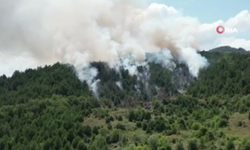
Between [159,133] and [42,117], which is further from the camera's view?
[42,117]

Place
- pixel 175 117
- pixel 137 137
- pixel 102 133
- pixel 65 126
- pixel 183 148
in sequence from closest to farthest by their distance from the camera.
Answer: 1. pixel 183 148
2. pixel 137 137
3. pixel 102 133
4. pixel 65 126
5. pixel 175 117

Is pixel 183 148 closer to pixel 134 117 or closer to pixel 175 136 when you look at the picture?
pixel 175 136

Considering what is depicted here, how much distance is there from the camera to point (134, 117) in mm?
A: 187500

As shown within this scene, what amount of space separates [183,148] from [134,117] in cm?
5973

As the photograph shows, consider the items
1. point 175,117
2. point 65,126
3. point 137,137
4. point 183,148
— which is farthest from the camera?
point 175,117

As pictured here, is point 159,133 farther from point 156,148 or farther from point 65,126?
point 65,126

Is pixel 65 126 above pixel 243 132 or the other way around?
above

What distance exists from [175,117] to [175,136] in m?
34.0

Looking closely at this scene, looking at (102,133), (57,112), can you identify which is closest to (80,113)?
(57,112)

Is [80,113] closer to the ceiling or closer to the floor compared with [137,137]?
closer to the ceiling

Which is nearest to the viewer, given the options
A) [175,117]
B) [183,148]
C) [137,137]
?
[183,148]

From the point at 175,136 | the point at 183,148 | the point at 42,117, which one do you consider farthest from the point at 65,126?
the point at 183,148

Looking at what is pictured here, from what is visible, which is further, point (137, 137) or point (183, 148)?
point (137, 137)

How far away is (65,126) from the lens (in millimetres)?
175125
